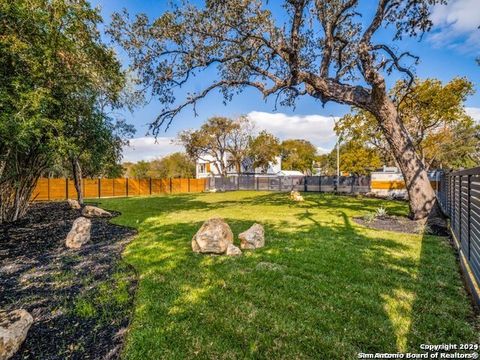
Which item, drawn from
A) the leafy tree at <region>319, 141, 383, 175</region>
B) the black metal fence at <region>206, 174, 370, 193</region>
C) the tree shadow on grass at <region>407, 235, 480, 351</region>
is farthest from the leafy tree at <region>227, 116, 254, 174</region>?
the tree shadow on grass at <region>407, 235, 480, 351</region>

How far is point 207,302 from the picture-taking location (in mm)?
2762

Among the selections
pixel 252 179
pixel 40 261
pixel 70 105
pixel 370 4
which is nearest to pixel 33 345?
pixel 40 261

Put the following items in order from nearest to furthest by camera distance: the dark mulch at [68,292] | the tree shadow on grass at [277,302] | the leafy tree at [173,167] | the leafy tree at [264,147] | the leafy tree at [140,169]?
the tree shadow on grass at [277,302]
the dark mulch at [68,292]
the leafy tree at [264,147]
the leafy tree at [173,167]
the leafy tree at [140,169]

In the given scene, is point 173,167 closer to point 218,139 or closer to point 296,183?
point 218,139

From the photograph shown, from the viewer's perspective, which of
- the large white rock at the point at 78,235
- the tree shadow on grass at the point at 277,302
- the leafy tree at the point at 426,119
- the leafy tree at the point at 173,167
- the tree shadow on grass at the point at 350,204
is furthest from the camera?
the leafy tree at the point at 173,167

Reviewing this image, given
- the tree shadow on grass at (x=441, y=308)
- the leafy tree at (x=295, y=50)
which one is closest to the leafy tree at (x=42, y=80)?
the leafy tree at (x=295, y=50)

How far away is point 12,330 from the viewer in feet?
6.88

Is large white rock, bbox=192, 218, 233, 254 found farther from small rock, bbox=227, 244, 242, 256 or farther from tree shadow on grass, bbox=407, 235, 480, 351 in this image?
tree shadow on grass, bbox=407, 235, 480, 351

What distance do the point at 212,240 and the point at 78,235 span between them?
9.30 ft

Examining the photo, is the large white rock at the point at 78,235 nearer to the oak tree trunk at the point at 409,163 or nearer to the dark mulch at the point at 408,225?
the dark mulch at the point at 408,225

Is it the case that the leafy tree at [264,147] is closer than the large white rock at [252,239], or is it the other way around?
the large white rock at [252,239]

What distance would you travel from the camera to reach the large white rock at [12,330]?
196 cm

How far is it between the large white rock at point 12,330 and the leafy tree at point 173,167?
46039 millimetres

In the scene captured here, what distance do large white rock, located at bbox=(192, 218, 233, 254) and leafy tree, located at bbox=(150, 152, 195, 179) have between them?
43967 millimetres
